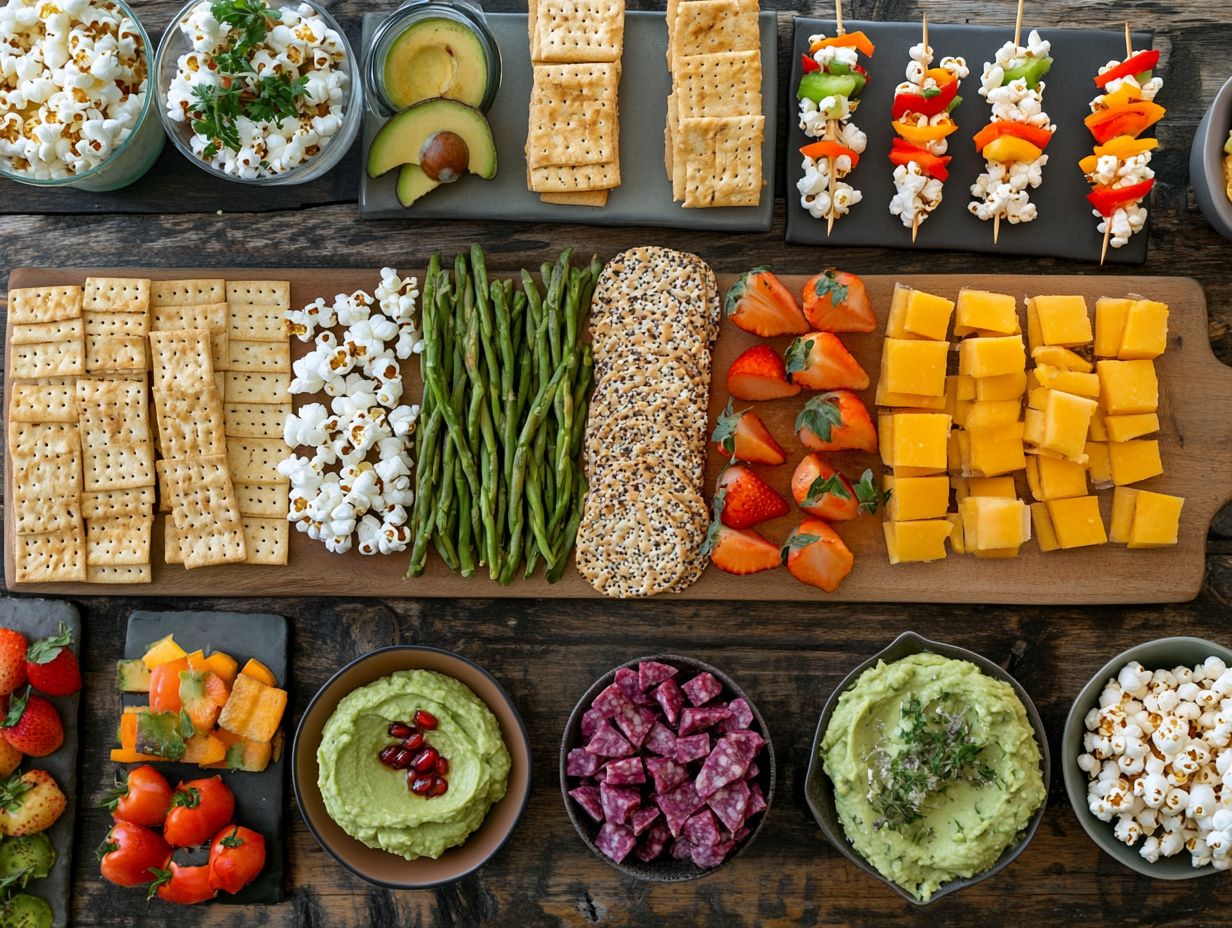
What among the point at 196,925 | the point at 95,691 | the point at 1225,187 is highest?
the point at 1225,187

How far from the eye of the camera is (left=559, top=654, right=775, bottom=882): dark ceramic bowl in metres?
2.83

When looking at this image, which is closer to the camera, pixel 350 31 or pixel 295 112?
pixel 295 112

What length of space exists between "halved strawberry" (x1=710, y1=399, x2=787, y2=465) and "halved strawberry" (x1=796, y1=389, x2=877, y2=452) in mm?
106

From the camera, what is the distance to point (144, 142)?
3164 millimetres

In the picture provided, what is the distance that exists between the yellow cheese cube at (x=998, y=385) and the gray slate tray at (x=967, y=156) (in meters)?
0.45

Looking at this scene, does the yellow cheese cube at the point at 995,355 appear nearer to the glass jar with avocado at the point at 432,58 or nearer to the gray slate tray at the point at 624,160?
the gray slate tray at the point at 624,160

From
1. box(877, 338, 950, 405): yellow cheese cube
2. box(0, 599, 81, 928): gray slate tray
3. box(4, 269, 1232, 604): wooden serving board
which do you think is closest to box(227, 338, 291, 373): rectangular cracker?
box(4, 269, 1232, 604): wooden serving board

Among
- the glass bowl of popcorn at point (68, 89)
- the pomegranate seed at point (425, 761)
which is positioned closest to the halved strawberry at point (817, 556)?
the pomegranate seed at point (425, 761)

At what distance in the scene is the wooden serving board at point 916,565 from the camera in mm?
3100

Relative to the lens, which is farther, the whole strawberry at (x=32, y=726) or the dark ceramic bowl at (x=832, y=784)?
the whole strawberry at (x=32, y=726)

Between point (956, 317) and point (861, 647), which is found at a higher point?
point (956, 317)

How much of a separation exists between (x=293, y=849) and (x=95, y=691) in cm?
84

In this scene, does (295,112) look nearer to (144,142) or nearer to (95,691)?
(144,142)

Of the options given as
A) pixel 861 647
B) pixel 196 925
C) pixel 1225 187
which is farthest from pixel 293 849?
pixel 1225 187
